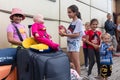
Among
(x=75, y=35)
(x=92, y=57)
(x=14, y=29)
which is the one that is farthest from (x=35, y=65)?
(x=92, y=57)

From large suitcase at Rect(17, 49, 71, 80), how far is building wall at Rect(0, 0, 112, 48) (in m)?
1.61

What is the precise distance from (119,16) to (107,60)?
1035cm

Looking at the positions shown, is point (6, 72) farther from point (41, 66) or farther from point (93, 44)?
point (93, 44)

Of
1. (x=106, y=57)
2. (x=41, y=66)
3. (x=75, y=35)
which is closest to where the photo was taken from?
(x=41, y=66)

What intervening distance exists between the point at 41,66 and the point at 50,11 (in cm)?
407

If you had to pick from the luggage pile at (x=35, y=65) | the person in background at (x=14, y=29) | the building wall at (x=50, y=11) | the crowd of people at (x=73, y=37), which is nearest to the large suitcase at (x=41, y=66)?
the luggage pile at (x=35, y=65)

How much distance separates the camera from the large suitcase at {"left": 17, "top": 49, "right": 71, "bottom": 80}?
382 centimetres

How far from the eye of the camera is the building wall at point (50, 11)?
562cm

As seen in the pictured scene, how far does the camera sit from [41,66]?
12.5ft

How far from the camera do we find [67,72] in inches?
163

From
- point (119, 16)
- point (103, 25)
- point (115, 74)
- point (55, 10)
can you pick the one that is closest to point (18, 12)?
point (55, 10)

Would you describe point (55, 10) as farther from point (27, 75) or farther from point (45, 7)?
point (27, 75)

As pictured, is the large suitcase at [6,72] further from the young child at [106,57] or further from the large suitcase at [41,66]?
the young child at [106,57]

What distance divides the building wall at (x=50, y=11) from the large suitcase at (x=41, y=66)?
63.4 inches
